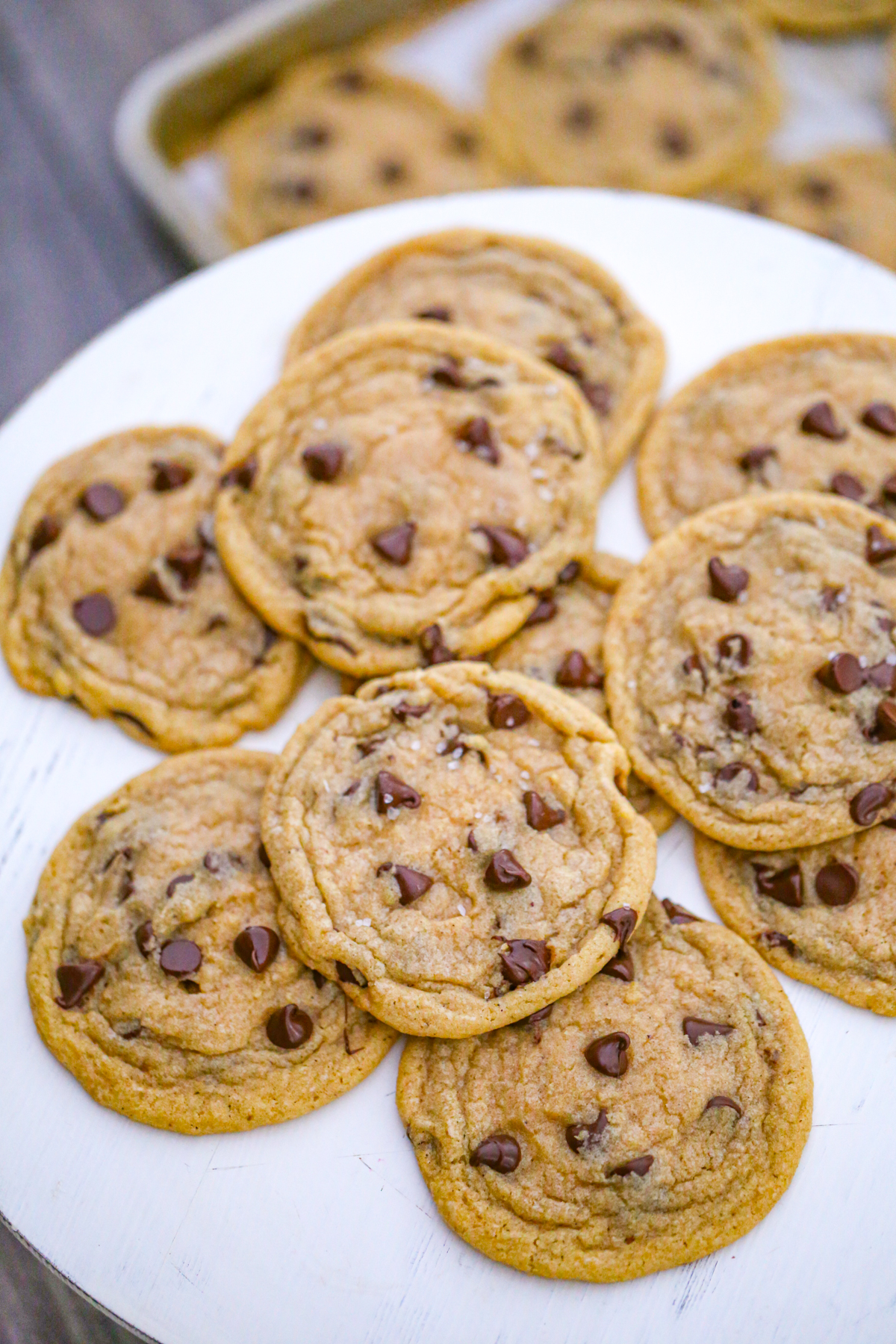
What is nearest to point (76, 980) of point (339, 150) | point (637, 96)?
point (339, 150)

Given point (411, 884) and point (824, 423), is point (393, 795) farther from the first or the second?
point (824, 423)

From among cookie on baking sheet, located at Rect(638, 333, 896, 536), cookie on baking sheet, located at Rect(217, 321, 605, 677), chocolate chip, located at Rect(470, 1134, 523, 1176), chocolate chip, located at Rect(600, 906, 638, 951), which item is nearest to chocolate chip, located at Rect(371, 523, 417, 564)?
cookie on baking sheet, located at Rect(217, 321, 605, 677)

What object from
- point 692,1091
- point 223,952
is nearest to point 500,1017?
point 692,1091

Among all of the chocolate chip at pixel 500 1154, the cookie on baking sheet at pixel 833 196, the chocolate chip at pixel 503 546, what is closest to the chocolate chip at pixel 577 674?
the chocolate chip at pixel 503 546

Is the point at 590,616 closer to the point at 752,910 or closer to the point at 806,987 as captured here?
the point at 752,910

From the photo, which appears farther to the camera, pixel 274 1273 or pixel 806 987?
pixel 806 987

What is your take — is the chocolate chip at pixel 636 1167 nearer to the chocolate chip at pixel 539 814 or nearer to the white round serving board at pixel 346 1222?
the white round serving board at pixel 346 1222
